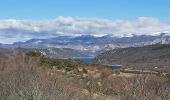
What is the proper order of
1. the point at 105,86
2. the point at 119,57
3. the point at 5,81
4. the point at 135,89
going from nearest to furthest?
the point at 135,89
the point at 5,81
the point at 105,86
the point at 119,57

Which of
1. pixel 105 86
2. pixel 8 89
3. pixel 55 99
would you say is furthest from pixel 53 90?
pixel 105 86

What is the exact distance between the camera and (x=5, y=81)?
1720 cm

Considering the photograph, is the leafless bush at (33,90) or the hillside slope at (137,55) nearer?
the leafless bush at (33,90)

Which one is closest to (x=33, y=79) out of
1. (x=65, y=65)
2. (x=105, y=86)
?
(x=105, y=86)

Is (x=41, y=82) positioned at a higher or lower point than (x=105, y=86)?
higher

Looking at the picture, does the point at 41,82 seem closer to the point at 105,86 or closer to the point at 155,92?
the point at 155,92

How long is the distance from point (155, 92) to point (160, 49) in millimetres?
158531

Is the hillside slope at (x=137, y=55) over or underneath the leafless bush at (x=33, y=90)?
underneath

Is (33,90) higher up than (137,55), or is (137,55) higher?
(33,90)

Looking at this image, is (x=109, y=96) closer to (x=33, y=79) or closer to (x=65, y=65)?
(x=33, y=79)

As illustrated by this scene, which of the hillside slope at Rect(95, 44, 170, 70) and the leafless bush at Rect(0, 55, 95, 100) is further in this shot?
the hillside slope at Rect(95, 44, 170, 70)

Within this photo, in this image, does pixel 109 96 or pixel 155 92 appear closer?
pixel 155 92

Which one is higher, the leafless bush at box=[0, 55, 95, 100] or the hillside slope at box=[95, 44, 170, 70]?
the leafless bush at box=[0, 55, 95, 100]

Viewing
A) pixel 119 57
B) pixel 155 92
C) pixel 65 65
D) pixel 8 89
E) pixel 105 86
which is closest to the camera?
pixel 155 92
